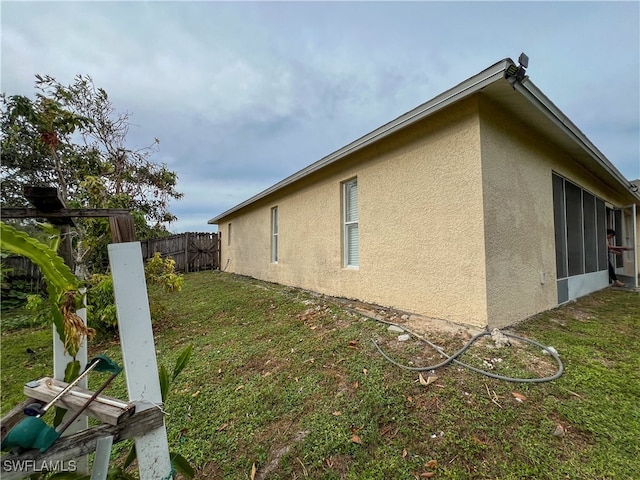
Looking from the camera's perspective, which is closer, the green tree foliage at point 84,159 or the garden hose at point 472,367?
the garden hose at point 472,367

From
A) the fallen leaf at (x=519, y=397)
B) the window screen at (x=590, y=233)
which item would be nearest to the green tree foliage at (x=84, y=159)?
the fallen leaf at (x=519, y=397)

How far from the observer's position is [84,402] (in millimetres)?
1116

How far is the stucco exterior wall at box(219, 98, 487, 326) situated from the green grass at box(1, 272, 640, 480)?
2.59 feet

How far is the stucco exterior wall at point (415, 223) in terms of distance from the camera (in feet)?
11.3

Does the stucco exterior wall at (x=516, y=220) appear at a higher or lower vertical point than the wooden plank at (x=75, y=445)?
higher

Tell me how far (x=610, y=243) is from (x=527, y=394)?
9.11 meters

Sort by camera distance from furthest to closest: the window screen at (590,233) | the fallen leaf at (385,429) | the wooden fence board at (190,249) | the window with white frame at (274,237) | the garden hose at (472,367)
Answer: the wooden fence board at (190,249) → the window with white frame at (274,237) → the window screen at (590,233) → the garden hose at (472,367) → the fallen leaf at (385,429)

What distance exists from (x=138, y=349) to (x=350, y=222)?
181 inches

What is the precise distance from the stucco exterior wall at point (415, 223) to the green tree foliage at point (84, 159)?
12.1ft

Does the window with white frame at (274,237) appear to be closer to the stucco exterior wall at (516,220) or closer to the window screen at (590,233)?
the stucco exterior wall at (516,220)

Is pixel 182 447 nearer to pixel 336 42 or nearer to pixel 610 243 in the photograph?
pixel 336 42

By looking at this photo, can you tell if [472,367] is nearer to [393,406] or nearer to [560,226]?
[393,406]

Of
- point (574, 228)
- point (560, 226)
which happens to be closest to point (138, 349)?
point (560, 226)

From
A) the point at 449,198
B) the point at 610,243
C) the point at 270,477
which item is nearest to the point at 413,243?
the point at 449,198
